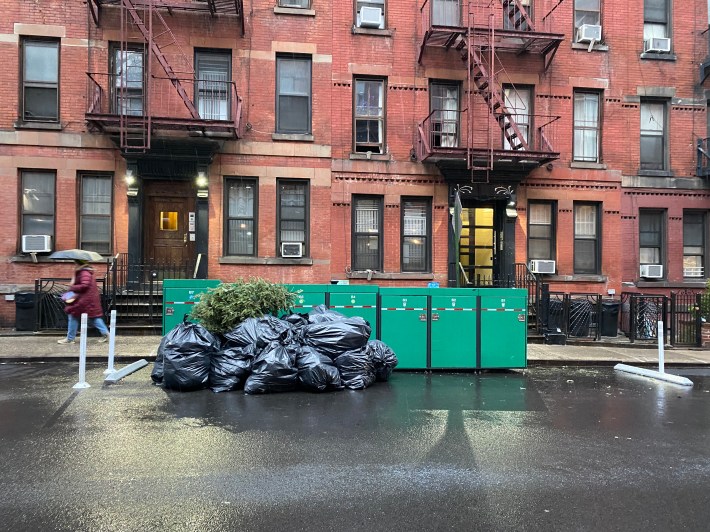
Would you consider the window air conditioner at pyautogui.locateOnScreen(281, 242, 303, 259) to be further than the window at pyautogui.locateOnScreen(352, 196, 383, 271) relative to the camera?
No

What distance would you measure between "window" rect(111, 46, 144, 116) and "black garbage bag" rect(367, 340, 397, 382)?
30.1 ft

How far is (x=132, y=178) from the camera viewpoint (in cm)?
1308

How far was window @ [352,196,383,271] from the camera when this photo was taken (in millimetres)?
14406

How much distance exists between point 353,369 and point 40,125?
10.6 meters

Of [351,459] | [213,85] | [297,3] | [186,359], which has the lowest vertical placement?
[351,459]

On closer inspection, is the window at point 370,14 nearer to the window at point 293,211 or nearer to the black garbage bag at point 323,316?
the window at point 293,211

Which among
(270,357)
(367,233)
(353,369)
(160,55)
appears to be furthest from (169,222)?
(353,369)

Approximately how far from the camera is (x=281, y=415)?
6133 millimetres

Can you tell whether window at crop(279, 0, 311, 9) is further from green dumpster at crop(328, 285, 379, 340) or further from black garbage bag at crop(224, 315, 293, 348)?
black garbage bag at crop(224, 315, 293, 348)

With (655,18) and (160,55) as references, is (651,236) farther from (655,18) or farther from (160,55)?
(160,55)

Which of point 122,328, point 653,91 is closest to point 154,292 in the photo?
point 122,328

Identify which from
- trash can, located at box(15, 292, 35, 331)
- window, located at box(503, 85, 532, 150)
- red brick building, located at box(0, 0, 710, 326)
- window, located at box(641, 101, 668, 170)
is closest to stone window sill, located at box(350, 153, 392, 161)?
red brick building, located at box(0, 0, 710, 326)

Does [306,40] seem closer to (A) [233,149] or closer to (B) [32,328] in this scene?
(A) [233,149]

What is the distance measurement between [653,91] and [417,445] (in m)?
14.6
